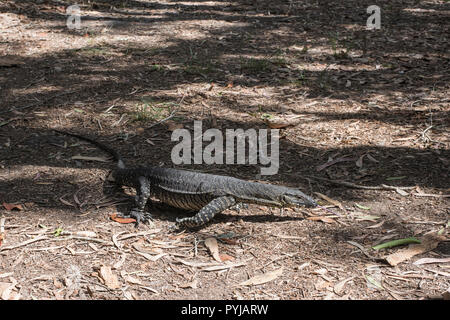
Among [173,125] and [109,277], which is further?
[173,125]

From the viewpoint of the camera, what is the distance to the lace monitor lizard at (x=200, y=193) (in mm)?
4844

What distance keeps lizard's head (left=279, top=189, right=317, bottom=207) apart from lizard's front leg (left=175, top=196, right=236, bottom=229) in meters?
0.51

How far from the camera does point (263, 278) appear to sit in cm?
412

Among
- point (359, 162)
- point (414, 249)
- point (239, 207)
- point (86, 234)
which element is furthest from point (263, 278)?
point (359, 162)

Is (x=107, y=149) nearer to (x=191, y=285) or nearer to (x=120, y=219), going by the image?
(x=120, y=219)

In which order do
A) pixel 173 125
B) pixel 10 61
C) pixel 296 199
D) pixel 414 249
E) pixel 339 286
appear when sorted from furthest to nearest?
pixel 10 61, pixel 173 125, pixel 296 199, pixel 414 249, pixel 339 286

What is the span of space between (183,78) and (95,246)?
4515 mm

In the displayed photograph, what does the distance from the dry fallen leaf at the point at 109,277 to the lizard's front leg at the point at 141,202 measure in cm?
78

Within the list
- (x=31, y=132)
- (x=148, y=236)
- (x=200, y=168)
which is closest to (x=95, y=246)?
(x=148, y=236)

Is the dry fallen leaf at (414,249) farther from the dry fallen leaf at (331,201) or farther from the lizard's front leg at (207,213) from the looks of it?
the lizard's front leg at (207,213)

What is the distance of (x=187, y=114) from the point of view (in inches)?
287

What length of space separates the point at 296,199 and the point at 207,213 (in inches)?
33.9

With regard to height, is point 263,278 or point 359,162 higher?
point 359,162

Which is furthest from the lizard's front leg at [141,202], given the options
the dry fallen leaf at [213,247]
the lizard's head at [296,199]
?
the lizard's head at [296,199]
